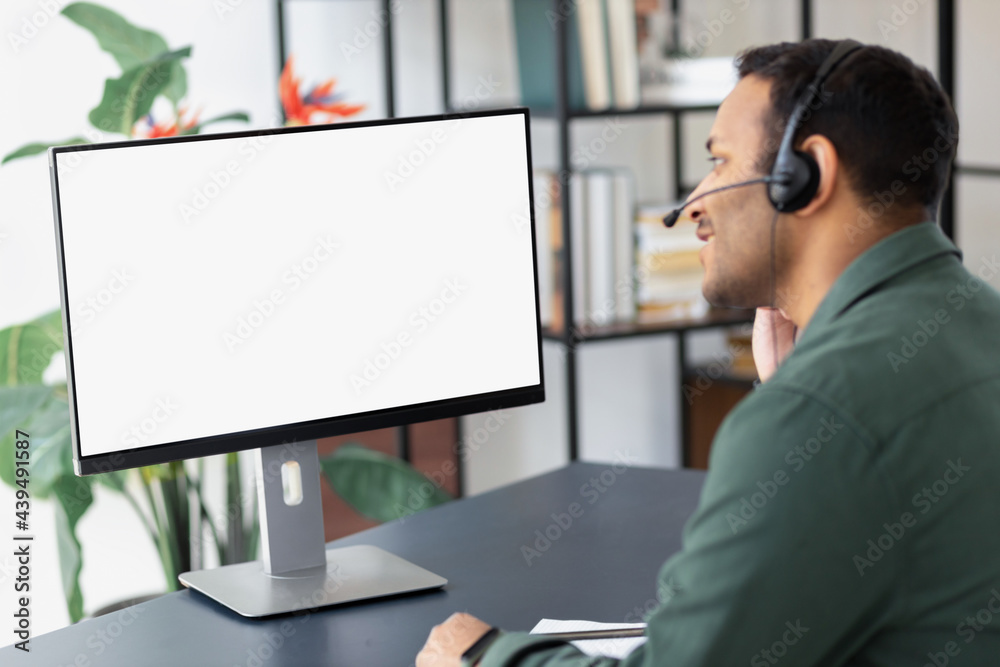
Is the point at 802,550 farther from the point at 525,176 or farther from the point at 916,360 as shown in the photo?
the point at 525,176

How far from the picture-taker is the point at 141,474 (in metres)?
2.01

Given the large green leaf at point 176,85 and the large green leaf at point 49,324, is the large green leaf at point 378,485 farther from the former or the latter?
the large green leaf at point 176,85

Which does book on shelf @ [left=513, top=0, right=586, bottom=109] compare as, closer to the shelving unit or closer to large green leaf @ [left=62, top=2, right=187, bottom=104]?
the shelving unit

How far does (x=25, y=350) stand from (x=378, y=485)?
0.68 meters

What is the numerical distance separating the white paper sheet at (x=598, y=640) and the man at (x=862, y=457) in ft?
0.41

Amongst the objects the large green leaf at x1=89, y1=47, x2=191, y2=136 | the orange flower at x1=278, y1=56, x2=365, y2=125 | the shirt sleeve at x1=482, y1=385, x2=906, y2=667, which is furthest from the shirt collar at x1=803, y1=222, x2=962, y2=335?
the large green leaf at x1=89, y1=47, x2=191, y2=136

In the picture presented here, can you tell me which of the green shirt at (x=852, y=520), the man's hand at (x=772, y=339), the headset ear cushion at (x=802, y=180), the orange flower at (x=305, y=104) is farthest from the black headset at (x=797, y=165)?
the orange flower at (x=305, y=104)

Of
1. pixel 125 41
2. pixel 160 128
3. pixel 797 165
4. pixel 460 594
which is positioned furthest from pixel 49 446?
pixel 797 165

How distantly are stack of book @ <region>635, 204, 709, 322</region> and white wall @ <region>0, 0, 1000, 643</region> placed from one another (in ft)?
1.02

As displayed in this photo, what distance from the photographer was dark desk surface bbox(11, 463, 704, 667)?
43.6 inches

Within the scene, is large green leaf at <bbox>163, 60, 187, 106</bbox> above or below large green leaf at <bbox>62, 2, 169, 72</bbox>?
below

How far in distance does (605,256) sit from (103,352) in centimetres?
153

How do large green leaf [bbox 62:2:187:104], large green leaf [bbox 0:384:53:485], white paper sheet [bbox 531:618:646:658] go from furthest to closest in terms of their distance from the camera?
large green leaf [bbox 62:2:187:104]
large green leaf [bbox 0:384:53:485]
white paper sheet [bbox 531:618:646:658]

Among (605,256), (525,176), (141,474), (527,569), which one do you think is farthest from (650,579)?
(605,256)
